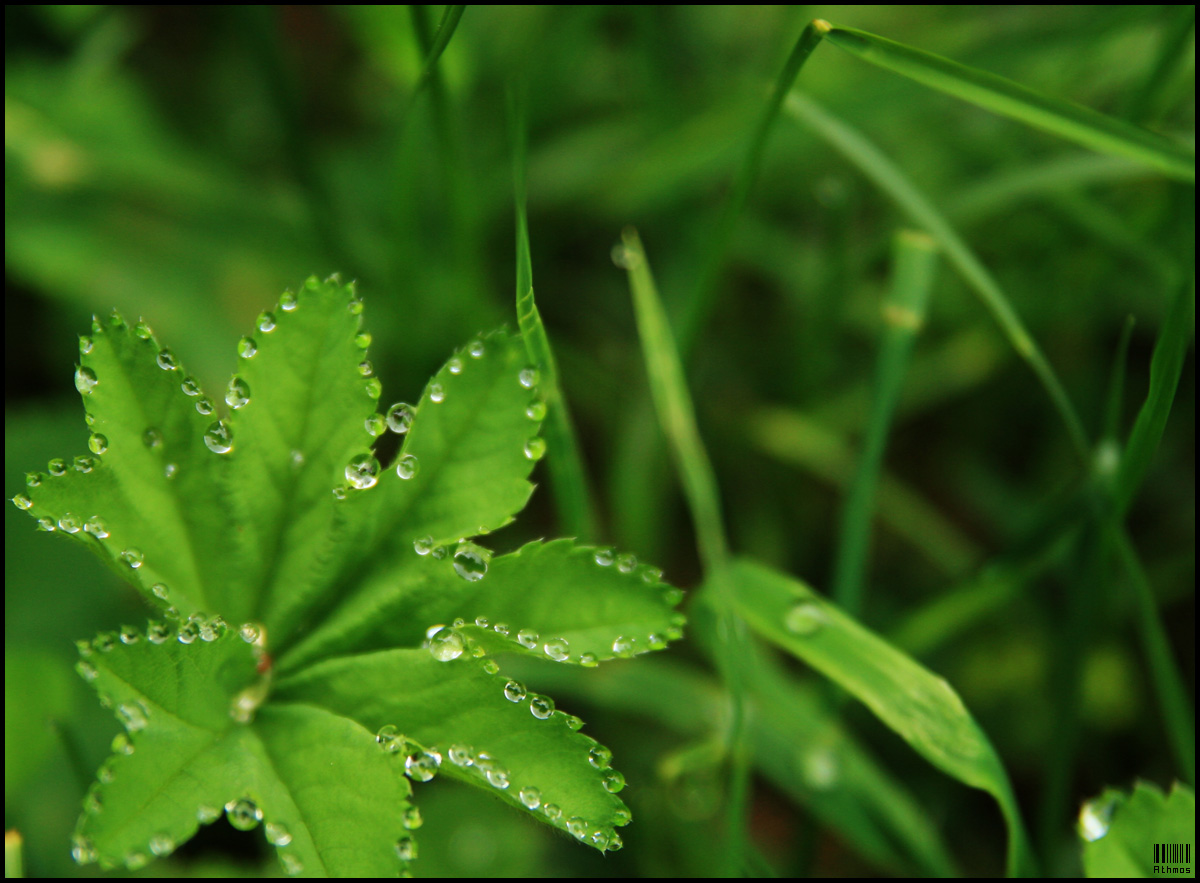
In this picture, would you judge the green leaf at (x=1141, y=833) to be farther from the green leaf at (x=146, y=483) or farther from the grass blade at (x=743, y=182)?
the green leaf at (x=146, y=483)

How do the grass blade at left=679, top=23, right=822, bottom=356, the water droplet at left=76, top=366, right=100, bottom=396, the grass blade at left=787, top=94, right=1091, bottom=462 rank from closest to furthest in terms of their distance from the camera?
the water droplet at left=76, top=366, right=100, bottom=396, the grass blade at left=679, top=23, right=822, bottom=356, the grass blade at left=787, top=94, right=1091, bottom=462

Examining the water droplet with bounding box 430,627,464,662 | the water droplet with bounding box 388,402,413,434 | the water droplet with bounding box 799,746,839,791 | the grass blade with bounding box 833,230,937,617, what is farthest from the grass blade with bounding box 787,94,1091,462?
the water droplet with bounding box 430,627,464,662

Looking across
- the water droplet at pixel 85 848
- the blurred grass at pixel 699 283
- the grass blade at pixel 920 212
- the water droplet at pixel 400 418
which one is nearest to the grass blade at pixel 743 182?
the blurred grass at pixel 699 283

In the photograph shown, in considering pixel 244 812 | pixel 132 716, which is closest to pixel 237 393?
pixel 132 716

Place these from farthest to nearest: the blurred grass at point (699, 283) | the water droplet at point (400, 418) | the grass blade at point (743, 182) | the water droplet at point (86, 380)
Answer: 1. the blurred grass at point (699, 283)
2. the grass blade at point (743, 182)
3. the water droplet at point (400, 418)
4. the water droplet at point (86, 380)

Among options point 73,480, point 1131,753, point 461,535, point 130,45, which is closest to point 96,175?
point 130,45

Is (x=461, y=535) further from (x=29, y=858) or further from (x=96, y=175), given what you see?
(x=96, y=175)

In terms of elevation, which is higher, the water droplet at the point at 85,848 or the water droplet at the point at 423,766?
the water droplet at the point at 423,766

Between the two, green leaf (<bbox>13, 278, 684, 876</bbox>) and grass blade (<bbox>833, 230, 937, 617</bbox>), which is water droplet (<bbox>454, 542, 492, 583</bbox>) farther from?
grass blade (<bbox>833, 230, 937, 617</bbox>)
